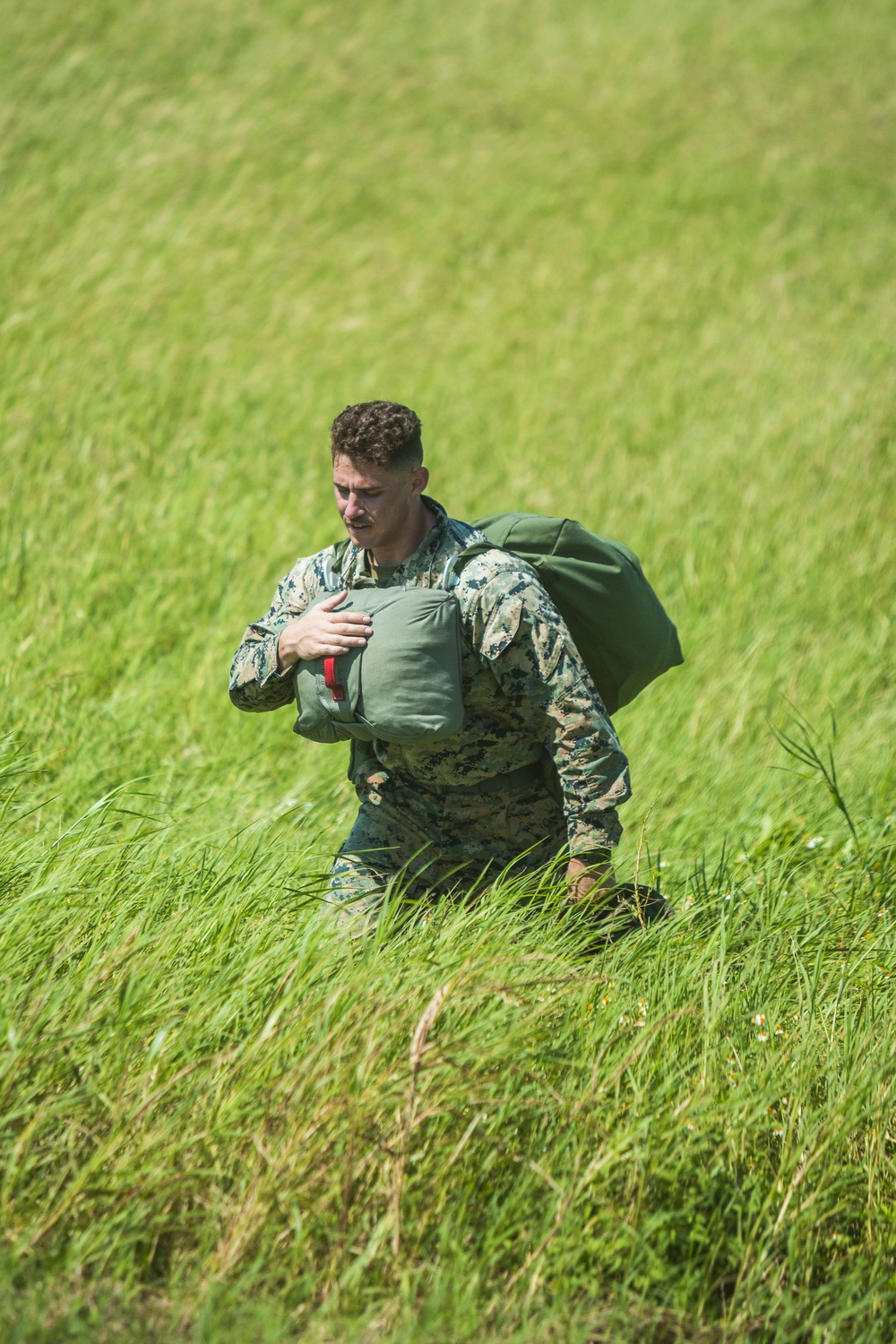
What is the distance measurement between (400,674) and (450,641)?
18cm

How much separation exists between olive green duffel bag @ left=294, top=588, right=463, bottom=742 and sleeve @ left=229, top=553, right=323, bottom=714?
0.19 metres

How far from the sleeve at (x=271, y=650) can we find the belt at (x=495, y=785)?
1.80 feet

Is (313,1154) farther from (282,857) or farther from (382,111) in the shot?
(382,111)

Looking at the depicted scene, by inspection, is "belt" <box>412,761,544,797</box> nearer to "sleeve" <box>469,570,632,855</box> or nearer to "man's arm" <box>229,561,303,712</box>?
"sleeve" <box>469,570,632,855</box>

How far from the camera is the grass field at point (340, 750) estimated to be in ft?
7.89

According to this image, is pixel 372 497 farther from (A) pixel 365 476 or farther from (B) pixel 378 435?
(B) pixel 378 435

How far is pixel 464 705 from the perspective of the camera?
136 inches

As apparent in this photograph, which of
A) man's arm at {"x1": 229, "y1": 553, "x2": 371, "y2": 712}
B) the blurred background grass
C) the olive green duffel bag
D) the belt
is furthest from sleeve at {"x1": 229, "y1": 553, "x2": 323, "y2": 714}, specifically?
Result: the blurred background grass

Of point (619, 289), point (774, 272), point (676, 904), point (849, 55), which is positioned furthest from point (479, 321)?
point (849, 55)

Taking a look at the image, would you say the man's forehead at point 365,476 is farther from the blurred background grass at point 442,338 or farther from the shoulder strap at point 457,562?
the blurred background grass at point 442,338

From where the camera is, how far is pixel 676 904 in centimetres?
398

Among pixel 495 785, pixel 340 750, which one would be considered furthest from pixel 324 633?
pixel 340 750

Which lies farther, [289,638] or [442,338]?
[442,338]

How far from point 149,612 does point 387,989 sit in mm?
3413
